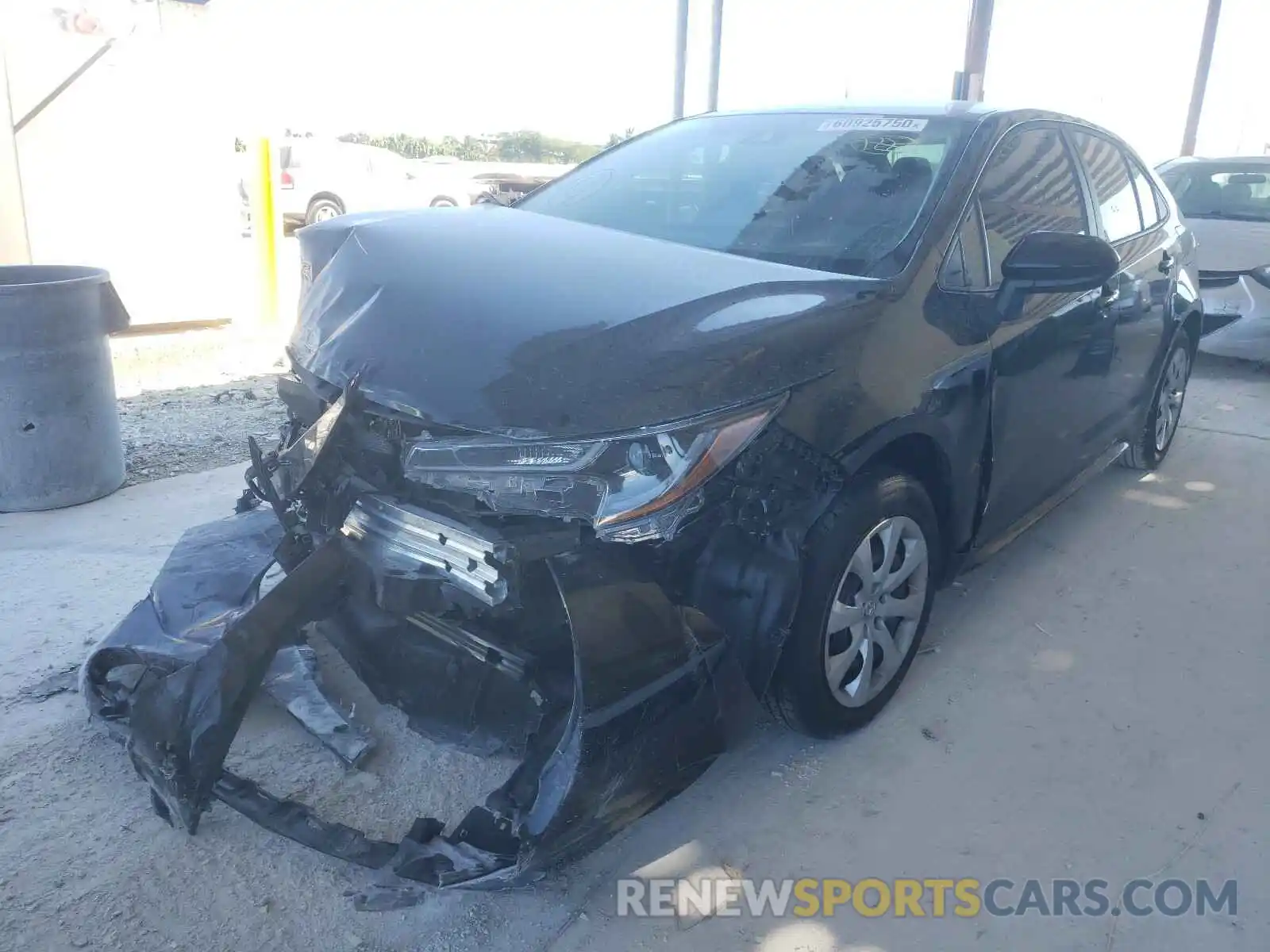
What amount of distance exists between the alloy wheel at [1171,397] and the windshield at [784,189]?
8.42 feet

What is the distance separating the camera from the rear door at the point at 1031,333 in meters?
3.00

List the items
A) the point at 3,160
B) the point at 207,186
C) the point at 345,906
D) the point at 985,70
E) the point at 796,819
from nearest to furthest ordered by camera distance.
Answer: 1. the point at 345,906
2. the point at 796,819
3. the point at 3,160
4. the point at 207,186
5. the point at 985,70

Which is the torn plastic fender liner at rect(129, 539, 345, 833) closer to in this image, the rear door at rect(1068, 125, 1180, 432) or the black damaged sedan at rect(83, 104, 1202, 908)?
the black damaged sedan at rect(83, 104, 1202, 908)

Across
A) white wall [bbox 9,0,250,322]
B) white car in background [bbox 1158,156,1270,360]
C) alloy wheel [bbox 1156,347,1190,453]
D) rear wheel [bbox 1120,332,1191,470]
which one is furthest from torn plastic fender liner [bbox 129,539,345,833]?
white car in background [bbox 1158,156,1270,360]

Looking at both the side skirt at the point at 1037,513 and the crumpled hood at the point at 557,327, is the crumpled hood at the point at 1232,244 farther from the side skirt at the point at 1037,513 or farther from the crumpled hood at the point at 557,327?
the crumpled hood at the point at 557,327

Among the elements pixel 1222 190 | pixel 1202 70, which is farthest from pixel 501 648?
pixel 1202 70

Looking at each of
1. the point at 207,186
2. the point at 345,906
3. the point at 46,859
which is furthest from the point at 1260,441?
the point at 207,186

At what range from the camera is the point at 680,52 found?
14.3m

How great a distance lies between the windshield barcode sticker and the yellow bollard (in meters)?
5.76

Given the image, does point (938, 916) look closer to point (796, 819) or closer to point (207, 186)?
point (796, 819)

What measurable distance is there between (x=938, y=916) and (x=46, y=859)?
2.11 meters

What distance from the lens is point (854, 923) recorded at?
7.39 ft

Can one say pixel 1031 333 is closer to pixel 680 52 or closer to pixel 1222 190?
pixel 1222 190

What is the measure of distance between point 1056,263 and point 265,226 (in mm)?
6693
